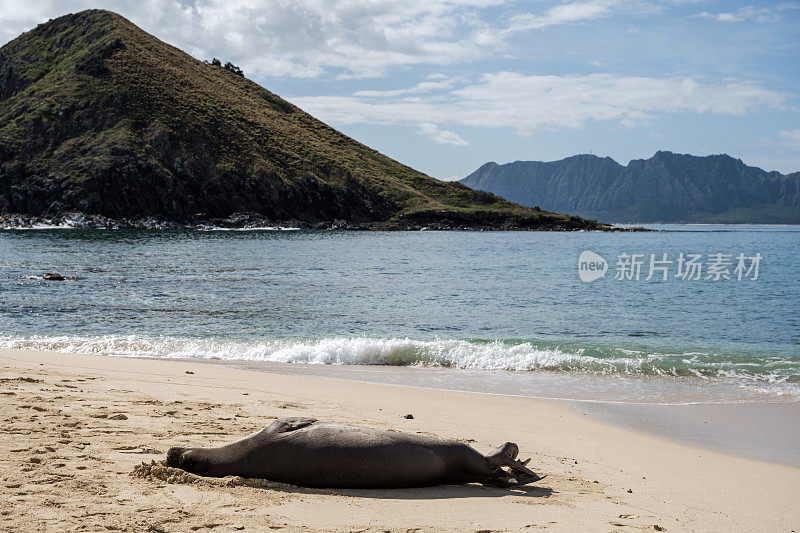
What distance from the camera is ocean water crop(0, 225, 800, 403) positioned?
14797mm

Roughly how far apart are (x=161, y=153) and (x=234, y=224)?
2228cm

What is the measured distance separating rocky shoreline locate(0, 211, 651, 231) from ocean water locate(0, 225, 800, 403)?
270 ft

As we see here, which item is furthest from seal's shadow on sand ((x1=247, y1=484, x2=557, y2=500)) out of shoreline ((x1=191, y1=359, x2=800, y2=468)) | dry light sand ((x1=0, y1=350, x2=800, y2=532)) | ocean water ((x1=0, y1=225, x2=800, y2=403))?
ocean water ((x1=0, y1=225, x2=800, y2=403))

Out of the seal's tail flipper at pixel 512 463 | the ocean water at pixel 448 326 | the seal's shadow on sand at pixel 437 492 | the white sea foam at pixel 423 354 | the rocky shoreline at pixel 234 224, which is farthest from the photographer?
the rocky shoreline at pixel 234 224

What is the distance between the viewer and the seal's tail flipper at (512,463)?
6.54 metres

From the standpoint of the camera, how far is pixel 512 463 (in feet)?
21.5

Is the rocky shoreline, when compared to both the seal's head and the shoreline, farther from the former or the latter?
the seal's head

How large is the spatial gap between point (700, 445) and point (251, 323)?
15.6 metres

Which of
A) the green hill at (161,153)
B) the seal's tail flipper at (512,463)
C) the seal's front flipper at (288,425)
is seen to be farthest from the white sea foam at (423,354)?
the green hill at (161,153)

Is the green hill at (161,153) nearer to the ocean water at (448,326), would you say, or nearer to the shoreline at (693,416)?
the ocean water at (448,326)

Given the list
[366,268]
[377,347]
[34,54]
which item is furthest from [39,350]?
[34,54]

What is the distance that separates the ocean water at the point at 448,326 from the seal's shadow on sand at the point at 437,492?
665 centimetres

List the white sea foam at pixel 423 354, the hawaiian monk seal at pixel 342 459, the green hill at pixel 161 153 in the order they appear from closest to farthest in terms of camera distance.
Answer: the hawaiian monk seal at pixel 342 459, the white sea foam at pixel 423 354, the green hill at pixel 161 153

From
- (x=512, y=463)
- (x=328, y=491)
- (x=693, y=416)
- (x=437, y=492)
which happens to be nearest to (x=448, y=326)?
(x=693, y=416)
